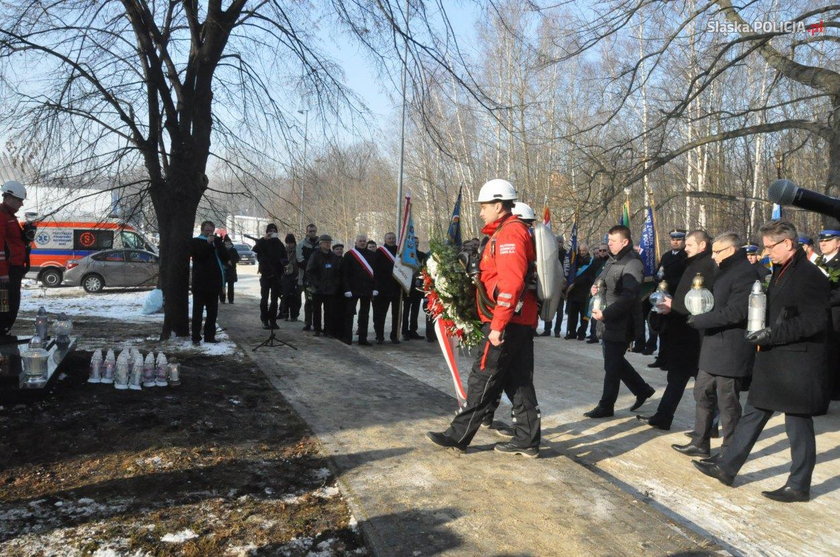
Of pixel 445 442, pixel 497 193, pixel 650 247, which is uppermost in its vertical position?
pixel 650 247

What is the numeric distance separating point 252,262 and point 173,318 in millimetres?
44977

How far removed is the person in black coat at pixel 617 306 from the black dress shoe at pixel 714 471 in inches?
60.8

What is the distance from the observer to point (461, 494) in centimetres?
442

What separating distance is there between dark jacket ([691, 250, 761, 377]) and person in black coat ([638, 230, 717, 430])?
0.69 m

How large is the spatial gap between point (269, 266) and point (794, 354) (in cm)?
1076

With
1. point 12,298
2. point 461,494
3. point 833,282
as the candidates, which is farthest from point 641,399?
point 12,298

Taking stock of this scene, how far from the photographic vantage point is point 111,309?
15.8 meters

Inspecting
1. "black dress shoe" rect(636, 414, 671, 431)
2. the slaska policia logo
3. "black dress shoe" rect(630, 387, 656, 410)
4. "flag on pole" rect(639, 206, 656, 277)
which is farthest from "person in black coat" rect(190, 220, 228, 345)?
the slaska policia logo

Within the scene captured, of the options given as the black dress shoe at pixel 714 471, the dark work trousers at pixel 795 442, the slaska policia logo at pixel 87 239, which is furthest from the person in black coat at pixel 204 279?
the slaska policia logo at pixel 87 239

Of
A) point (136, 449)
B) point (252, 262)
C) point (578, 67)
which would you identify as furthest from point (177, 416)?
point (252, 262)

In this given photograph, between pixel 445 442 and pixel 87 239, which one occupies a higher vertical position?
pixel 87 239

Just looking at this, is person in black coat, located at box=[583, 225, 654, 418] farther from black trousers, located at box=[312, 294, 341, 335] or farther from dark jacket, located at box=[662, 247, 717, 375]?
black trousers, located at box=[312, 294, 341, 335]

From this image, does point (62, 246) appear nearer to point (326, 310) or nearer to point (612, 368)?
point (326, 310)

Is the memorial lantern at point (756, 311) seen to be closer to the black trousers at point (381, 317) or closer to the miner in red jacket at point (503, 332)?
the miner in red jacket at point (503, 332)
